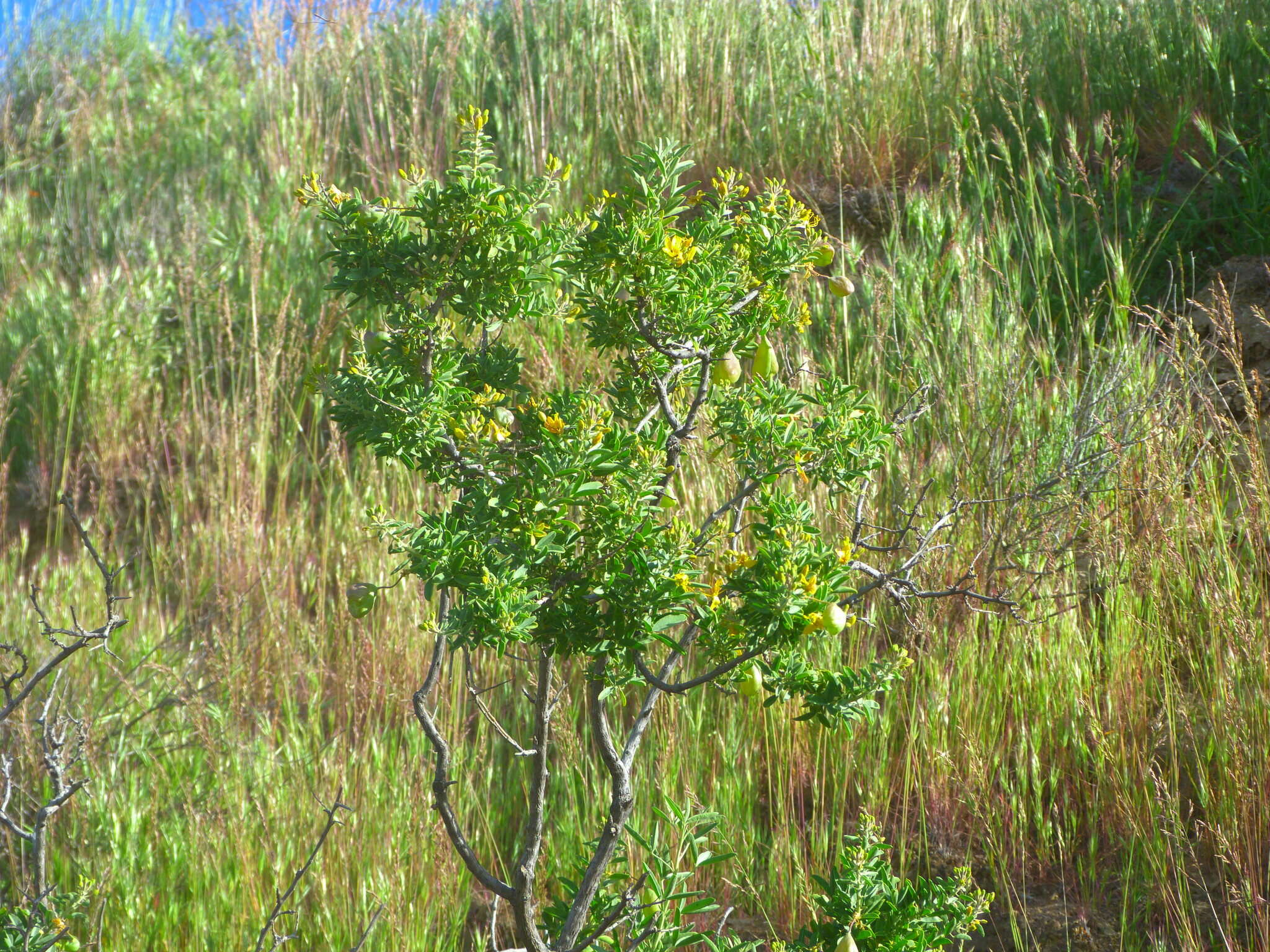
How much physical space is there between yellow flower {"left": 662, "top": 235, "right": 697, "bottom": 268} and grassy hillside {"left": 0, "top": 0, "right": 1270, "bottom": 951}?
0.86 meters

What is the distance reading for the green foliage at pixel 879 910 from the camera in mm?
1359

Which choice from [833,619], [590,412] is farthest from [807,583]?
[590,412]

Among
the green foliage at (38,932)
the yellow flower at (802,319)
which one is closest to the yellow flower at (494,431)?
the yellow flower at (802,319)

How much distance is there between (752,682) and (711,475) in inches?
49.2

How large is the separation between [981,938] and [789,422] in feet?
4.23

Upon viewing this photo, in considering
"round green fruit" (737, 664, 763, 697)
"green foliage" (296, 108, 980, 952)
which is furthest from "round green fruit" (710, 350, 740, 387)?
"round green fruit" (737, 664, 763, 697)

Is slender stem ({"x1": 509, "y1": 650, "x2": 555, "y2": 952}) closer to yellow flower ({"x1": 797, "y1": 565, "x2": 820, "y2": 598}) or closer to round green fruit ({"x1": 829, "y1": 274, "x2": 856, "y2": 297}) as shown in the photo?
yellow flower ({"x1": 797, "y1": 565, "x2": 820, "y2": 598})

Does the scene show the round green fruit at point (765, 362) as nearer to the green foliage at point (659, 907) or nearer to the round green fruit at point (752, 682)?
the round green fruit at point (752, 682)

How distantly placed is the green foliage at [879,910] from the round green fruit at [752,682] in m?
0.24

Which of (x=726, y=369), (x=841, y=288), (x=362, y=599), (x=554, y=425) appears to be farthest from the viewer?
(x=841, y=288)

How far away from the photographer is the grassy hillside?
6.72ft

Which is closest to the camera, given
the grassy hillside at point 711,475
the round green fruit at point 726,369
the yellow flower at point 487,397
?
the yellow flower at point 487,397

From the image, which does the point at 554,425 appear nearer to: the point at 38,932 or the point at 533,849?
the point at 533,849

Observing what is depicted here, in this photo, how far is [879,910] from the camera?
1395 millimetres
